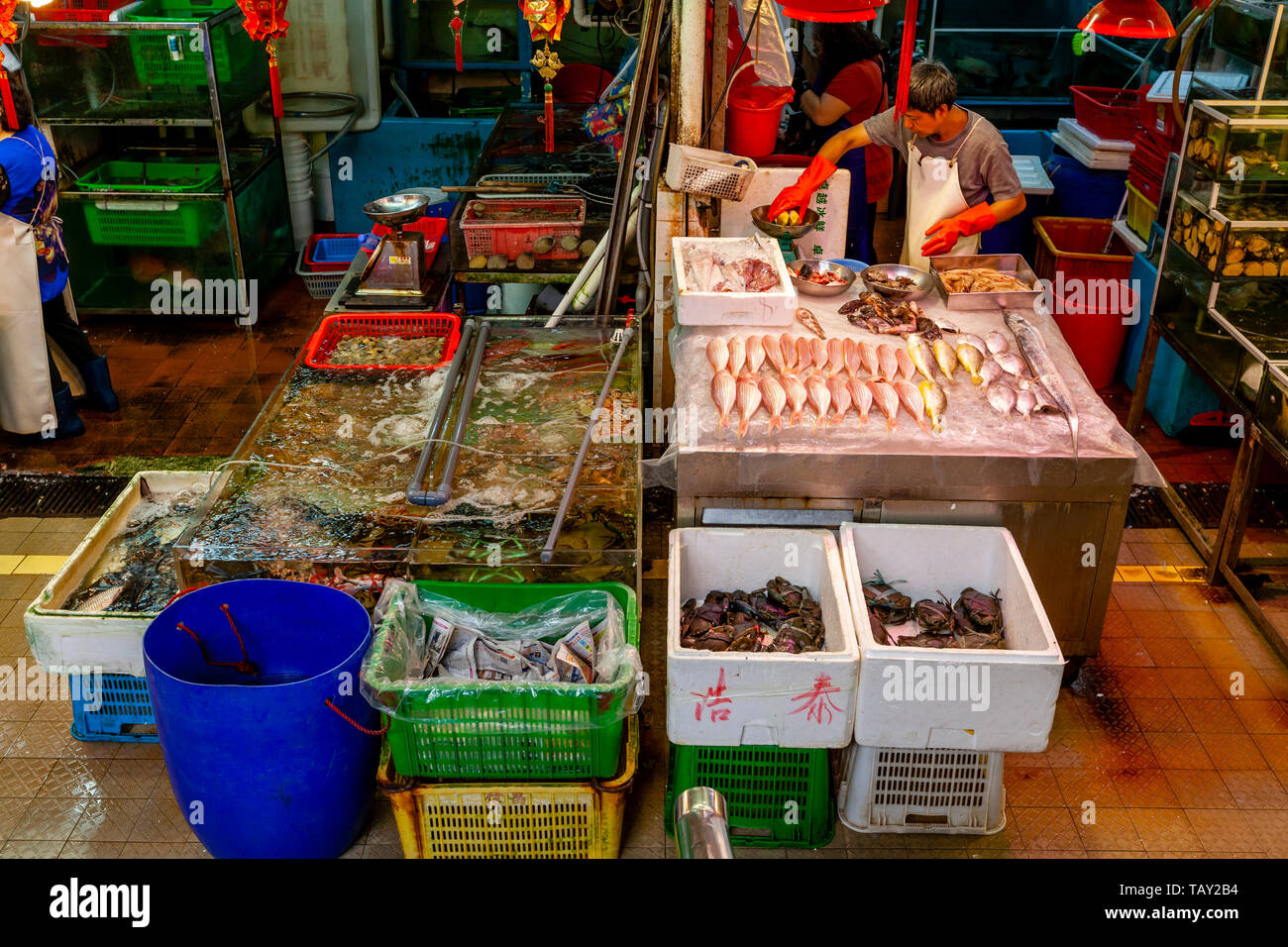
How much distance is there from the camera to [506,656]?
3.73m

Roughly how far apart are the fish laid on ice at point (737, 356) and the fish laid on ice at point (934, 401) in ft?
2.28

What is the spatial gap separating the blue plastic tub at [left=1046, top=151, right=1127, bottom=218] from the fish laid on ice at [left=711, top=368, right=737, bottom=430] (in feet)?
15.5

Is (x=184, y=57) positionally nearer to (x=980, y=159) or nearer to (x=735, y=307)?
(x=735, y=307)

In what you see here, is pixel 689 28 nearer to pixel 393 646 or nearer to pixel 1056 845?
pixel 393 646

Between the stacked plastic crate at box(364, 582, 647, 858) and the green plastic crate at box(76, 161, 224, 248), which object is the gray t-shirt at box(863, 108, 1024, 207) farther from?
the green plastic crate at box(76, 161, 224, 248)

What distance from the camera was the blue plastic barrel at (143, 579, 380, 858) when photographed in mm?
3400

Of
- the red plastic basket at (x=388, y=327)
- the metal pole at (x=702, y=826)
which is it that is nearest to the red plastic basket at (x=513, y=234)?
the red plastic basket at (x=388, y=327)

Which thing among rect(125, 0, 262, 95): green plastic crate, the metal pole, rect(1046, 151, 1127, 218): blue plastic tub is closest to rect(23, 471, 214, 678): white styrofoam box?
the metal pole

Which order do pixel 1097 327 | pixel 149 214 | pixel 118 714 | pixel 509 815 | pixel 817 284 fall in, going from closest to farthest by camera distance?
pixel 509 815 → pixel 118 714 → pixel 817 284 → pixel 1097 327 → pixel 149 214

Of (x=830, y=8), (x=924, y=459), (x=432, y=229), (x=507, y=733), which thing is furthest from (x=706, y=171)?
(x=507, y=733)

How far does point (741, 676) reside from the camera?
3.32 m

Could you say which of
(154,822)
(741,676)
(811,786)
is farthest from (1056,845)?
(154,822)

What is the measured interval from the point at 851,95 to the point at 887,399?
390 centimetres

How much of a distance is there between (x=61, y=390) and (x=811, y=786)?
16.7 ft
